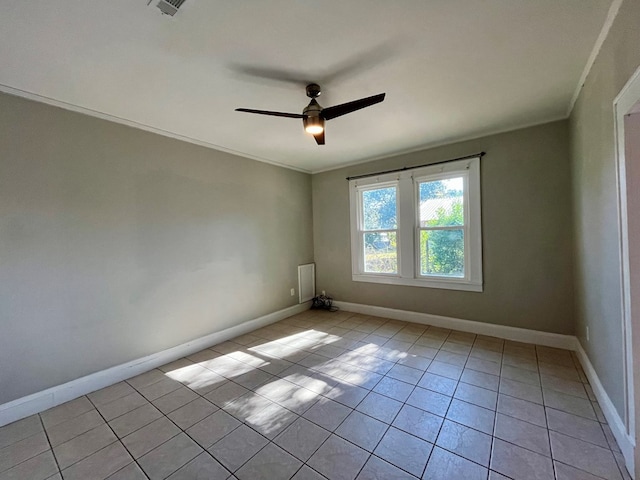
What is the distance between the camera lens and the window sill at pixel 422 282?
354cm

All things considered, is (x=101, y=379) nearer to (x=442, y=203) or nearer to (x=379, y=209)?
(x=379, y=209)

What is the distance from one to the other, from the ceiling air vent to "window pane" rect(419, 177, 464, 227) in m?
3.40

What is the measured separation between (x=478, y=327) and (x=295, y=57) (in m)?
3.70

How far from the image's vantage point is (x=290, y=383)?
2.48 meters

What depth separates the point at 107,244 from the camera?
2.60 m

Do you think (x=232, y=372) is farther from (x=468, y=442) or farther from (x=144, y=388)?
(x=468, y=442)

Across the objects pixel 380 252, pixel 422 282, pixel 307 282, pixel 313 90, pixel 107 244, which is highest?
pixel 313 90

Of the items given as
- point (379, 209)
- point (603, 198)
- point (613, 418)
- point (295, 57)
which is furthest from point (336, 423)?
point (379, 209)

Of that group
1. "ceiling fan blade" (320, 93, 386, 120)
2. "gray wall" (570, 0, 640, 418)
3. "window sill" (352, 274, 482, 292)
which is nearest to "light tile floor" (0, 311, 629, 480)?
"gray wall" (570, 0, 640, 418)

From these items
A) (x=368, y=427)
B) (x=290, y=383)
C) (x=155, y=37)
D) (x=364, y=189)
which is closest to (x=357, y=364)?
(x=290, y=383)

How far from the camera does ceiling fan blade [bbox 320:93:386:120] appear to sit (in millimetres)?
1868

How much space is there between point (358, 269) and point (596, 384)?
296 centimetres

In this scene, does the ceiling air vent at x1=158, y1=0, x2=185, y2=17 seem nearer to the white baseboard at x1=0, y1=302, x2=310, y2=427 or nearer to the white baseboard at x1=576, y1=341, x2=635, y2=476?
the white baseboard at x1=0, y1=302, x2=310, y2=427

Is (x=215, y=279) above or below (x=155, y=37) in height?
below
